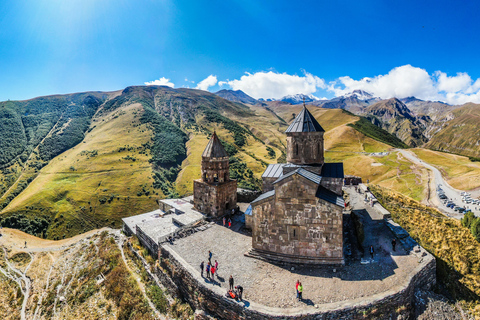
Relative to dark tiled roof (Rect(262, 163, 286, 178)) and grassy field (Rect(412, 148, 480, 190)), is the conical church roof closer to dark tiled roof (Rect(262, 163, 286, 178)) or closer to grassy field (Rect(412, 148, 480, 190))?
dark tiled roof (Rect(262, 163, 286, 178))

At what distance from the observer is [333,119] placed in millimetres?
162625

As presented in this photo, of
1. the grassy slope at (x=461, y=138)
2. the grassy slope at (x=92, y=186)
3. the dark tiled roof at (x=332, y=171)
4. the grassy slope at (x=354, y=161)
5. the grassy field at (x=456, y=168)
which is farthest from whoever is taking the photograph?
the grassy slope at (x=461, y=138)

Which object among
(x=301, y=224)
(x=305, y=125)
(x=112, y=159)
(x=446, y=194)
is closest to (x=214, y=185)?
(x=305, y=125)

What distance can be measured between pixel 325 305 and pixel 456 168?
72.5 metres

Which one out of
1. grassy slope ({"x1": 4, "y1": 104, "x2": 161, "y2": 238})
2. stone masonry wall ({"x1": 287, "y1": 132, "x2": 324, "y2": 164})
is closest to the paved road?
stone masonry wall ({"x1": 287, "y1": 132, "x2": 324, "y2": 164})

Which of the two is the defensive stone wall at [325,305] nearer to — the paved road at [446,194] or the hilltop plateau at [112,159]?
the paved road at [446,194]

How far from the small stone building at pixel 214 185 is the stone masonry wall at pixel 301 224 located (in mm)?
8331

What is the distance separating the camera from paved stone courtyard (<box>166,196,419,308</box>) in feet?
35.1

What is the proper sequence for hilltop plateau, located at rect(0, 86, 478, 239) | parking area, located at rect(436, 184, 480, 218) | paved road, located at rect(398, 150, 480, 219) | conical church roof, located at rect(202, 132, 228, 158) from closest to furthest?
conical church roof, located at rect(202, 132, 228, 158), parking area, located at rect(436, 184, 480, 218), paved road, located at rect(398, 150, 480, 219), hilltop plateau, located at rect(0, 86, 478, 239)

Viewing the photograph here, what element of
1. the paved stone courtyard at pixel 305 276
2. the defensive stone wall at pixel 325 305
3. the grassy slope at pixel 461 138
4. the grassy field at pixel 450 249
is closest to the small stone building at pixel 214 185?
the paved stone courtyard at pixel 305 276

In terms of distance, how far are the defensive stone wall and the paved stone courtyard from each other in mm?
299

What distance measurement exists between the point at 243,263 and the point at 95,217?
4814 centimetres

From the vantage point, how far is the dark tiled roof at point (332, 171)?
659 inches

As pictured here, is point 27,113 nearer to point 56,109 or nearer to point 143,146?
point 56,109
